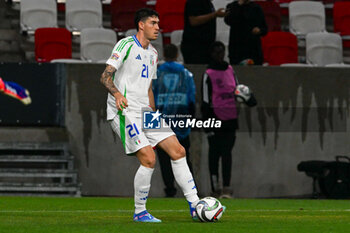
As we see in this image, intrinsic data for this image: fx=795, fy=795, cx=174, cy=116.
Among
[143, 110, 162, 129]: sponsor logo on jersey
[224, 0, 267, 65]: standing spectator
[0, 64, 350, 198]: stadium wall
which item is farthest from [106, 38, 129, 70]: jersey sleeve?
[224, 0, 267, 65]: standing spectator

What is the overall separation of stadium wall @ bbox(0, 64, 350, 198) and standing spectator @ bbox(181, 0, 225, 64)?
264 millimetres

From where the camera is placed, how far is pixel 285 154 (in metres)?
12.8

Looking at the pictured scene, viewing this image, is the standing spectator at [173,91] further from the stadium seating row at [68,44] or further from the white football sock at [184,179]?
the white football sock at [184,179]

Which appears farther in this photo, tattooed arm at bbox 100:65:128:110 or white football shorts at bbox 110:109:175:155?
white football shorts at bbox 110:109:175:155

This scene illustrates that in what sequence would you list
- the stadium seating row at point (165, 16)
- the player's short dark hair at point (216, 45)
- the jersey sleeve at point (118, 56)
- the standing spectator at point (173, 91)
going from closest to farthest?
1. the jersey sleeve at point (118, 56)
2. the standing spectator at point (173, 91)
3. the player's short dark hair at point (216, 45)
4. the stadium seating row at point (165, 16)

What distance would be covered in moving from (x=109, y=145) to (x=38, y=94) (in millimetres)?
1371

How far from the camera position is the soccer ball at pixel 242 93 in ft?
39.1

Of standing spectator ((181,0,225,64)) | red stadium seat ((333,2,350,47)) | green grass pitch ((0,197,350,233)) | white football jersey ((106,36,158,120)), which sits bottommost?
green grass pitch ((0,197,350,233))

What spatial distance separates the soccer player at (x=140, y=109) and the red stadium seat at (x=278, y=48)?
799 cm

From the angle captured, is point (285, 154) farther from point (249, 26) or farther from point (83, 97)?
point (83, 97)

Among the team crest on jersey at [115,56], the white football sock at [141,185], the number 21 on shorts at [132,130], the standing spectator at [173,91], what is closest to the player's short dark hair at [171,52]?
the standing spectator at [173,91]

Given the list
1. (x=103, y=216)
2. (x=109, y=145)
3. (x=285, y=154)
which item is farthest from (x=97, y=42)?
(x=103, y=216)

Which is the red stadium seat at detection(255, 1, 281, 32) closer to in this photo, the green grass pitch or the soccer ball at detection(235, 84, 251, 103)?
the soccer ball at detection(235, 84, 251, 103)

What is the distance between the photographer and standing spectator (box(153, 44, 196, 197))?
449 inches
